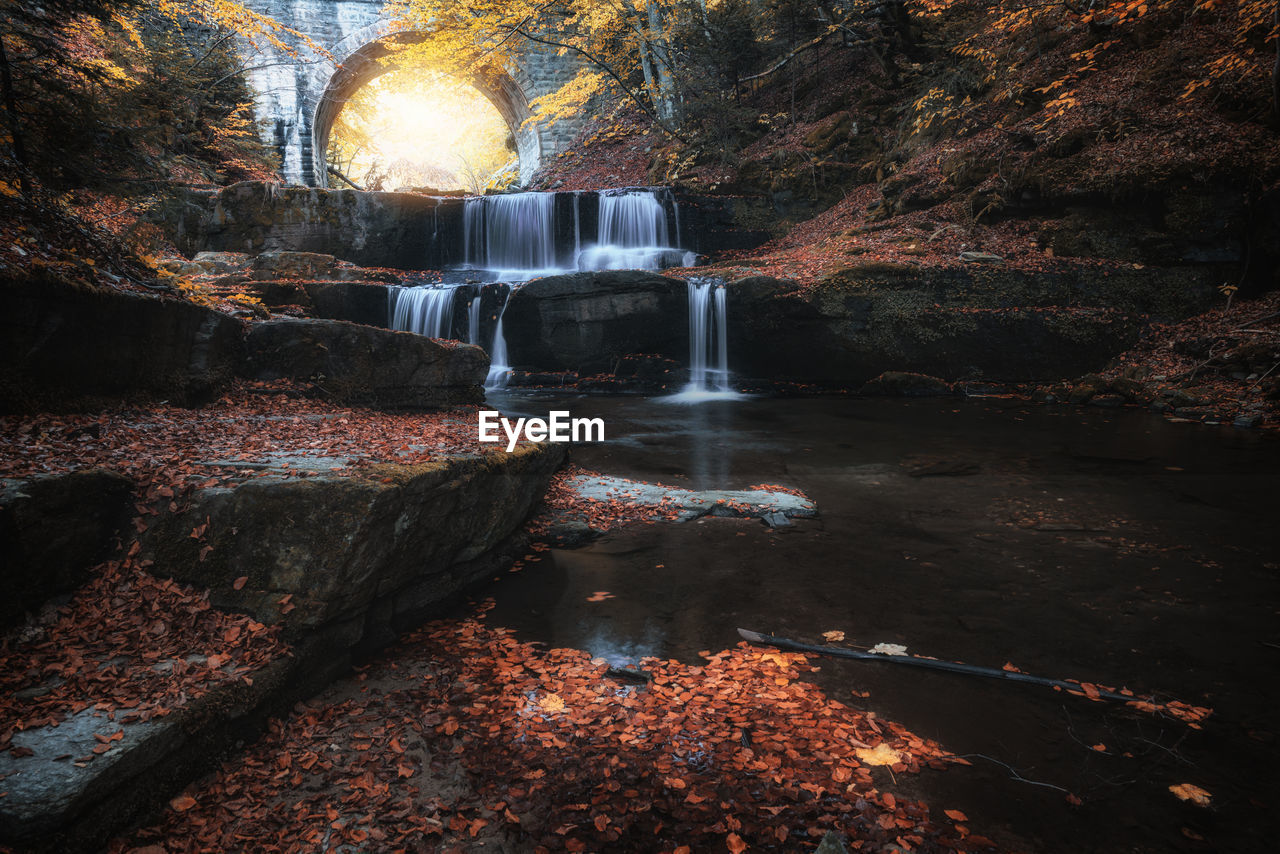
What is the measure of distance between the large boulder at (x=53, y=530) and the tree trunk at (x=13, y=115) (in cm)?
363

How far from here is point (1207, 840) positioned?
2256mm

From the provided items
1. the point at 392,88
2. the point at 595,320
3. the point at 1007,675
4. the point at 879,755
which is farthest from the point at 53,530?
the point at 392,88

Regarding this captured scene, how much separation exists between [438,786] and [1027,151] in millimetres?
16217

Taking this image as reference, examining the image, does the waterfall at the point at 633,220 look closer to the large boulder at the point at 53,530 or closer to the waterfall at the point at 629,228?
the waterfall at the point at 629,228

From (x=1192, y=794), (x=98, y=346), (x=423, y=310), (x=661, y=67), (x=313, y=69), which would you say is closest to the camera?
(x=1192, y=794)

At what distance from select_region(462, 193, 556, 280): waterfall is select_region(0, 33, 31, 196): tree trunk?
42.4ft

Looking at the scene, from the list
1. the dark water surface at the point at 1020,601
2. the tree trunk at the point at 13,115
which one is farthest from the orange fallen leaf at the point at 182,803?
the tree trunk at the point at 13,115

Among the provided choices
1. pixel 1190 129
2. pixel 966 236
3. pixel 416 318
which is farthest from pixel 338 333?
pixel 1190 129

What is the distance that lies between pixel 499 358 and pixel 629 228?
19.8ft

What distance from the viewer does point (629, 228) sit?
58.4 feet

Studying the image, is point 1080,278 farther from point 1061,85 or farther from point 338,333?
point 338,333

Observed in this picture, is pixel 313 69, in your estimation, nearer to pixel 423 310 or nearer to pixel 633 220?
pixel 633 220

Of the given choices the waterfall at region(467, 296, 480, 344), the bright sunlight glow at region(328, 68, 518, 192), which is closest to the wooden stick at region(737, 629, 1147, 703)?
the waterfall at region(467, 296, 480, 344)

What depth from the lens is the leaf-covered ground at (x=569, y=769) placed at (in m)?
2.30
